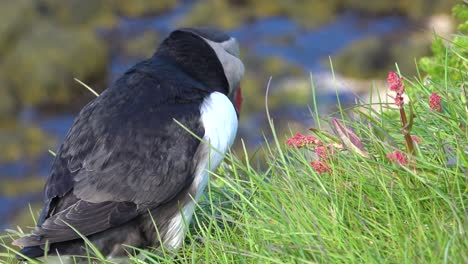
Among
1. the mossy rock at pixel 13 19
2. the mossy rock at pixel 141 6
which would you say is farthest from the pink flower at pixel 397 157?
the mossy rock at pixel 141 6

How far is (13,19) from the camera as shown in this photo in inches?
609

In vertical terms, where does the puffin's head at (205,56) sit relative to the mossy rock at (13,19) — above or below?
above

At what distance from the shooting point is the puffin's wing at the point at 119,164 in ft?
12.7

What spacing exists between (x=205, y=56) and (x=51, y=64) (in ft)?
34.5

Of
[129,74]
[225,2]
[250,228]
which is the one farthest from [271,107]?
[250,228]

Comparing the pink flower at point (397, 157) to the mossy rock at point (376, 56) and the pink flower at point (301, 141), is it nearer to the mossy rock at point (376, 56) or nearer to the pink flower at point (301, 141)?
the pink flower at point (301, 141)

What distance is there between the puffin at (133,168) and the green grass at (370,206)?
36cm

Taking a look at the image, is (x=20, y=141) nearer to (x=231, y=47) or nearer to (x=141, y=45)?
(x=141, y=45)

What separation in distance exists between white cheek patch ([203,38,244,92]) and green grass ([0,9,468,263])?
1.06 meters

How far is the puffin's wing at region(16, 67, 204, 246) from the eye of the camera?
3879 mm

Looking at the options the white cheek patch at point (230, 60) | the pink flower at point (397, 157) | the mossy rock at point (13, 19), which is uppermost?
the pink flower at point (397, 157)

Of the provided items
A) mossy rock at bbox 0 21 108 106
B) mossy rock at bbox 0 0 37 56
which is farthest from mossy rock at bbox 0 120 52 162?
mossy rock at bbox 0 0 37 56

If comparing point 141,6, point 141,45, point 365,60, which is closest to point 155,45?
point 141,45

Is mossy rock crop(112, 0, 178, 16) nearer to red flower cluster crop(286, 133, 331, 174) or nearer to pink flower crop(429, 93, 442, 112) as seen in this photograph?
red flower cluster crop(286, 133, 331, 174)
